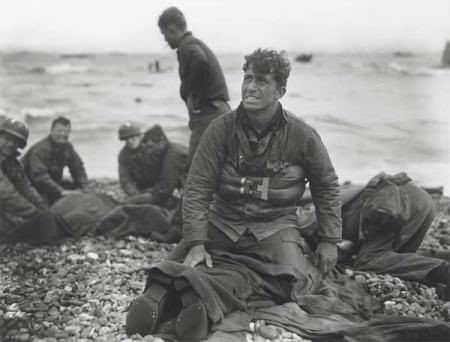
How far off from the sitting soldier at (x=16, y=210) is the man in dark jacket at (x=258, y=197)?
2.82 metres

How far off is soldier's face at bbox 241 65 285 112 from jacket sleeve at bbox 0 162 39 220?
3.60 m

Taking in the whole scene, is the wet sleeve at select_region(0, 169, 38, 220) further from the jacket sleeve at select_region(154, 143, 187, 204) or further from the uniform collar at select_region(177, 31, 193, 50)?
the uniform collar at select_region(177, 31, 193, 50)

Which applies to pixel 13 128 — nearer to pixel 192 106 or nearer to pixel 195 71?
pixel 192 106

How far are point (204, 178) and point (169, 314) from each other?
3.31ft

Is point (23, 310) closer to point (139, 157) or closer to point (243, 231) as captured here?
point (243, 231)

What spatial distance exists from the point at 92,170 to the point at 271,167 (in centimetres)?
870

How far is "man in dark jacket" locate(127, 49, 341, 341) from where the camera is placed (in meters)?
4.23

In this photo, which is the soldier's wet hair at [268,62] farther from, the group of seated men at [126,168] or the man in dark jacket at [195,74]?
the group of seated men at [126,168]

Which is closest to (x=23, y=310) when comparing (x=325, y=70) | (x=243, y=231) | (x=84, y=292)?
(x=84, y=292)

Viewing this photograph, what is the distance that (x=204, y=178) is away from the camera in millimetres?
4406

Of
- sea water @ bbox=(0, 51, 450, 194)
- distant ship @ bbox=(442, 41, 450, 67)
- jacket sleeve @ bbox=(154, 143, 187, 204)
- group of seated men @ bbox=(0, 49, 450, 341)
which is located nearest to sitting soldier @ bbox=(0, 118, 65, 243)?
jacket sleeve @ bbox=(154, 143, 187, 204)

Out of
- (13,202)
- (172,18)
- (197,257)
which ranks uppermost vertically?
(172,18)

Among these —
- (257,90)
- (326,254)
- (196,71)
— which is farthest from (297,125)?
(196,71)

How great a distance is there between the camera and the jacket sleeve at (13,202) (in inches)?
263
